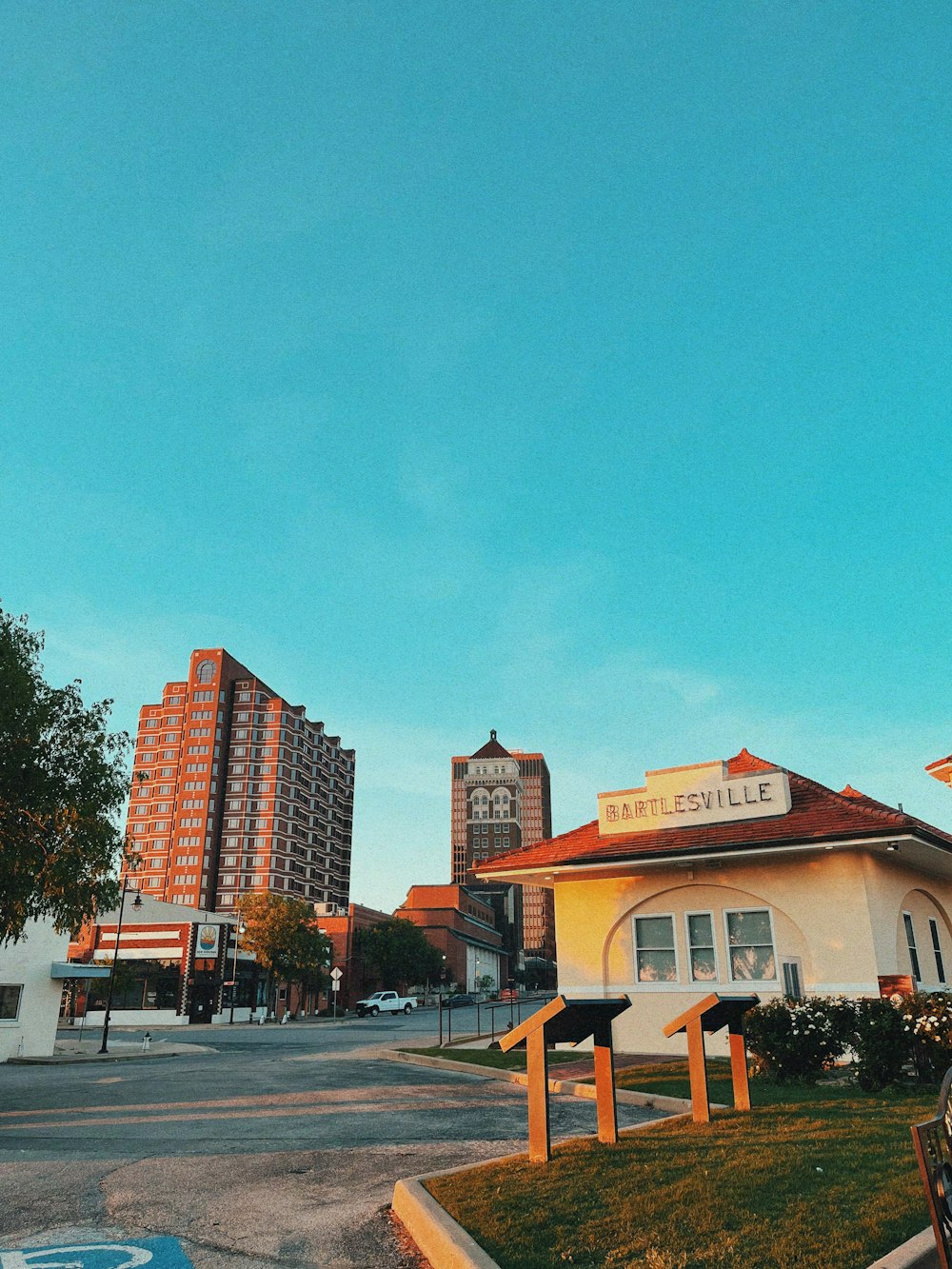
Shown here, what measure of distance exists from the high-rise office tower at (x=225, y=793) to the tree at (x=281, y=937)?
47148 mm

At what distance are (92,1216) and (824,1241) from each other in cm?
545

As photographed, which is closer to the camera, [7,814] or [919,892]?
[7,814]

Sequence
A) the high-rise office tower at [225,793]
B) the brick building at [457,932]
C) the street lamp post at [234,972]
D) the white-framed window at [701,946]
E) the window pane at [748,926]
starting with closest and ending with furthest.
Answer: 1. the window pane at [748,926]
2. the white-framed window at [701,946]
3. the street lamp post at [234,972]
4. the brick building at [457,932]
5. the high-rise office tower at [225,793]

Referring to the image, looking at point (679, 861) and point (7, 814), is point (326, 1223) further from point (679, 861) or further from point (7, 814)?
point (679, 861)

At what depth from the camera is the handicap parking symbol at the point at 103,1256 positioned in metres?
5.98

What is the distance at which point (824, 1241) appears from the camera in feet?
19.0

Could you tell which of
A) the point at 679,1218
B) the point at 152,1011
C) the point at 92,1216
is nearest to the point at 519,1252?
the point at 679,1218

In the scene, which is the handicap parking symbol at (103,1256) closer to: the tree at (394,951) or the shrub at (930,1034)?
the shrub at (930,1034)

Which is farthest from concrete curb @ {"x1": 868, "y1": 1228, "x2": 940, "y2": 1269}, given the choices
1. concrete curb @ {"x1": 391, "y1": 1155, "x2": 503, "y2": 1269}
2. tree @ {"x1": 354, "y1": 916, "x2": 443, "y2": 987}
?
tree @ {"x1": 354, "y1": 916, "x2": 443, "y2": 987}

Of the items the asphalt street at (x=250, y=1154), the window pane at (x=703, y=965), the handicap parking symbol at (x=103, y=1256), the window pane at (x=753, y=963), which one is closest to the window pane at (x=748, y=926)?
the window pane at (x=753, y=963)

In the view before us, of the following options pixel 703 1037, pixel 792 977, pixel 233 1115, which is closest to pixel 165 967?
pixel 792 977

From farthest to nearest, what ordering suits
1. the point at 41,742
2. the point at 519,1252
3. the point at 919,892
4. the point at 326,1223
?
the point at 919,892
the point at 41,742
the point at 326,1223
the point at 519,1252

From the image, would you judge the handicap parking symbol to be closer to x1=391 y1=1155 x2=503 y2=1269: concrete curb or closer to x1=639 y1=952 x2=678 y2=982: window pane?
x1=391 y1=1155 x2=503 y2=1269: concrete curb

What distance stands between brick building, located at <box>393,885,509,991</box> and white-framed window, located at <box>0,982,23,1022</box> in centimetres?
→ 6994
